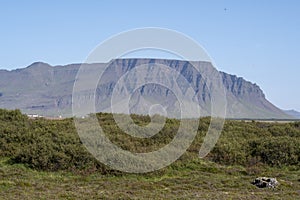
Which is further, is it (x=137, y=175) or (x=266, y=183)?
(x=137, y=175)

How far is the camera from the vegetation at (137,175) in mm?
19672

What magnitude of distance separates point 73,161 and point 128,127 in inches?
365

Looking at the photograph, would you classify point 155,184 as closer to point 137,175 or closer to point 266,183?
point 137,175

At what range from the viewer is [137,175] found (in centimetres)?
2434

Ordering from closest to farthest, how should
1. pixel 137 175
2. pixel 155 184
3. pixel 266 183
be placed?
pixel 266 183
pixel 155 184
pixel 137 175

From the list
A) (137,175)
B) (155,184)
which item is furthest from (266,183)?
(137,175)

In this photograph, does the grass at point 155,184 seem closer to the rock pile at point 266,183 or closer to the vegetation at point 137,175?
the vegetation at point 137,175

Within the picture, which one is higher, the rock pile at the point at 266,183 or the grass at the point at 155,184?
the rock pile at the point at 266,183

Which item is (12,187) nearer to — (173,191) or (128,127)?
(173,191)

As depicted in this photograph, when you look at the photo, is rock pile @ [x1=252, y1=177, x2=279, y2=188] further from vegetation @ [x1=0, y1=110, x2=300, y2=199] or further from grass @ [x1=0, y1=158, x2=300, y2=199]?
vegetation @ [x1=0, y1=110, x2=300, y2=199]

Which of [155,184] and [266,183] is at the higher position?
[266,183]

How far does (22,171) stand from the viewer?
24641 mm

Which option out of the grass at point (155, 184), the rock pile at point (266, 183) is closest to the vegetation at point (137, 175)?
the grass at point (155, 184)

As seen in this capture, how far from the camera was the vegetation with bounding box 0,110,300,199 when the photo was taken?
64.5ft
